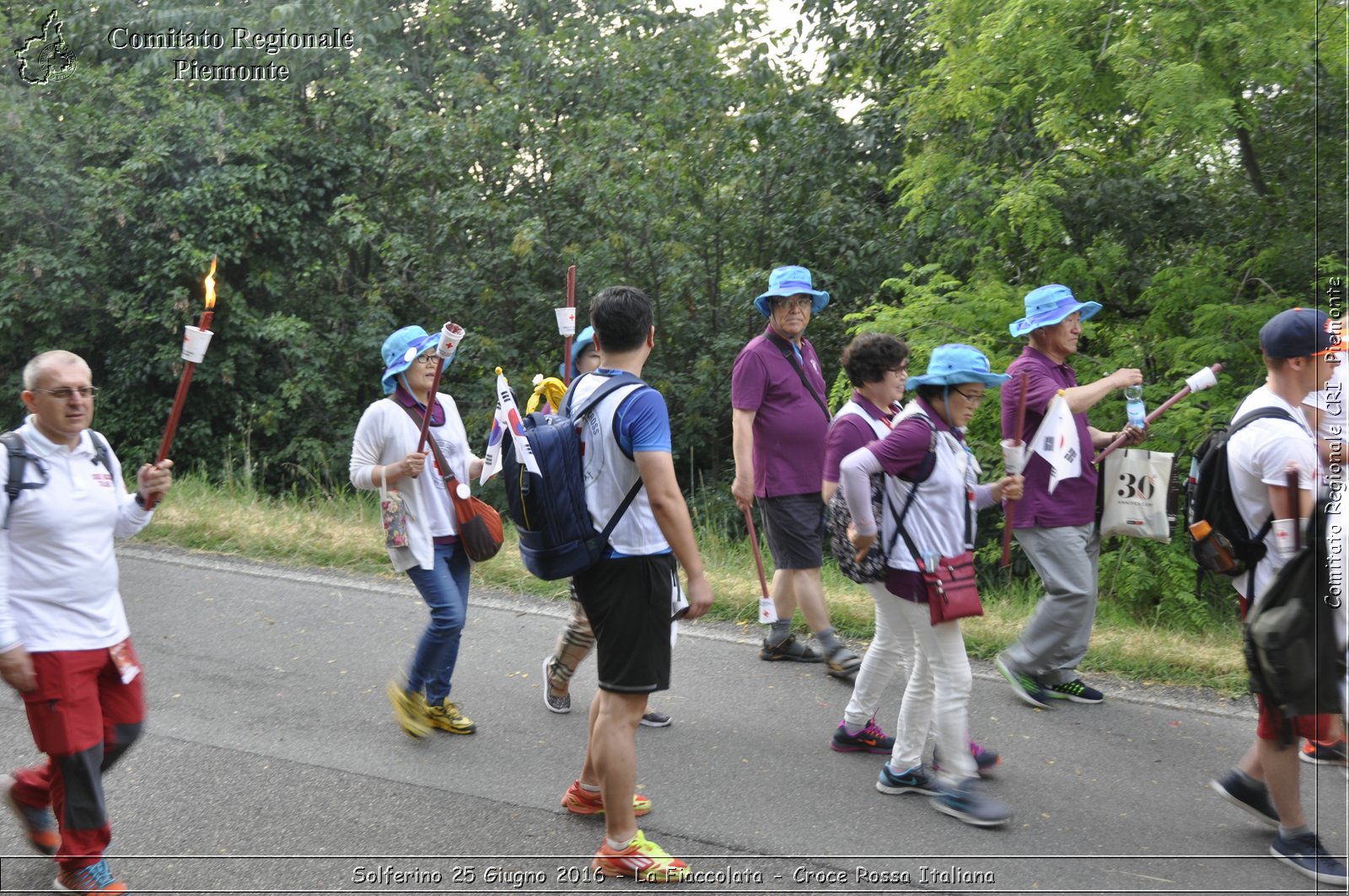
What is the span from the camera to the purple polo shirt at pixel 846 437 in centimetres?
495

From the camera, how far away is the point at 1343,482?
388 cm

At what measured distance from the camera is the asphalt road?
406 centimetres

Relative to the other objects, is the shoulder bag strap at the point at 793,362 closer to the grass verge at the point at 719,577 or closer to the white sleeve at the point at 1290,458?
the grass verge at the point at 719,577

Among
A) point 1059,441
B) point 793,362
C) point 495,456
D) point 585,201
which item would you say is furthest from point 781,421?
point 585,201

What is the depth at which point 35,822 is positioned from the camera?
406cm

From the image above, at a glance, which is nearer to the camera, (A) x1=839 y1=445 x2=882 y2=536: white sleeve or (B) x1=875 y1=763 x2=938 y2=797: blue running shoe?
(A) x1=839 y1=445 x2=882 y2=536: white sleeve

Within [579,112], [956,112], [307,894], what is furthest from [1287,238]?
[307,894]

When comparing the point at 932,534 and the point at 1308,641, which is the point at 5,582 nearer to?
the point at 932,534

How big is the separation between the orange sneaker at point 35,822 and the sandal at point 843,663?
3.44 meters

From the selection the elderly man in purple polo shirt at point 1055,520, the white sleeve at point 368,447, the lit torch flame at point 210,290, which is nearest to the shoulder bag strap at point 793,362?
the elderly man in purple polo shirt at point 1055,520

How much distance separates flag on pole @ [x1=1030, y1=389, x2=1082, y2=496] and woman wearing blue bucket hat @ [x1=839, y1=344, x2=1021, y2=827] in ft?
2.56

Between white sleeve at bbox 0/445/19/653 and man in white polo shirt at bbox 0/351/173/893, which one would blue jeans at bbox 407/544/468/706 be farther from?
white sleeve at bbox 0/445/19/653

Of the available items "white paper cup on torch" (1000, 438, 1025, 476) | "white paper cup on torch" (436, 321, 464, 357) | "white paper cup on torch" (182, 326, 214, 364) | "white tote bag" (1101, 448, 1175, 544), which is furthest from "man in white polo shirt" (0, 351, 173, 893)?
"white tote bag" (1101, 448, 1175, 544)

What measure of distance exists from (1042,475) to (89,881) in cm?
414
